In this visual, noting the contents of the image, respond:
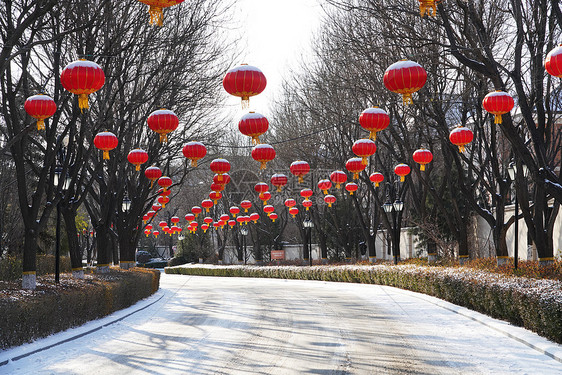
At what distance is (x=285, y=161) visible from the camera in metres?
38.3

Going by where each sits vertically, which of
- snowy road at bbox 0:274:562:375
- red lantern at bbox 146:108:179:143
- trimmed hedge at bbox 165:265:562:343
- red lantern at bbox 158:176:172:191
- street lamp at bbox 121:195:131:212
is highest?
red lantern at bbox 146:108:179:143

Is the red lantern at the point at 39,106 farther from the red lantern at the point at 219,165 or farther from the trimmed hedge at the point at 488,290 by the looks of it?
Result: the trimmed hedge at the point at 488,290

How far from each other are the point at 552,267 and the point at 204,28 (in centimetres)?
1442

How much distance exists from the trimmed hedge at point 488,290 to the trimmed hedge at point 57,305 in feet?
31.5

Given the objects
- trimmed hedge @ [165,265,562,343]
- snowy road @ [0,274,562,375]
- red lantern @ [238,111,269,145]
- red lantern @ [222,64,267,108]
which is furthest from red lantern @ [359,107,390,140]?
snowy road @ [0,274,562,375]

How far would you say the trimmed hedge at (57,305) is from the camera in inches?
408

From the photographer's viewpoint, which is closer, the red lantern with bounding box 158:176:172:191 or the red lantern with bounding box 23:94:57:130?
the red lantern with bounding box 23:94:57:130

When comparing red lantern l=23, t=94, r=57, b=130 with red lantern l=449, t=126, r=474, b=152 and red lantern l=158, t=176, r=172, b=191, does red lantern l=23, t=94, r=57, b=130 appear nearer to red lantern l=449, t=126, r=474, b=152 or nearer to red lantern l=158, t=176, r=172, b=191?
red lantern l=449, t=126, r=474, b=152

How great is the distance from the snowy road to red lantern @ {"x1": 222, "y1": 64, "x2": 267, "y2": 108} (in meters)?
5.15

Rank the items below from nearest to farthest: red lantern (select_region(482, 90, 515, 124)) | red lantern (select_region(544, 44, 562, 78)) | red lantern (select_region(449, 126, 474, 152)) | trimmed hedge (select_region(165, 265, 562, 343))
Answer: red lantern (select_region(544, 44, 562, 78)) < trimmed hedge (select_region(165, 265, 562, 343)) < red lantern (select_region(482, 90, 515, 124)) < red lantern (select_region(449, 126, 474, 152))


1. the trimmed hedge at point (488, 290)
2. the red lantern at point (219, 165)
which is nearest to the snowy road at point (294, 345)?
the trimmed hedge at point (488, 290)

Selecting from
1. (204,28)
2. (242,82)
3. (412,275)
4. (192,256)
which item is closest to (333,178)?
(412,275)

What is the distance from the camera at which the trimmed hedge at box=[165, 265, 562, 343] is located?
33.1 ft

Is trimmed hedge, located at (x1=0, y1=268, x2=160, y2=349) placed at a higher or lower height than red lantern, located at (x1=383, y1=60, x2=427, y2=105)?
lower
